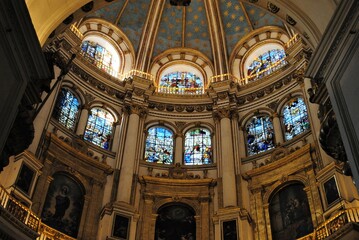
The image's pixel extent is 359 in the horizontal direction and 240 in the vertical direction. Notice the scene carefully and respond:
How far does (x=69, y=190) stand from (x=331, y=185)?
1204 cm

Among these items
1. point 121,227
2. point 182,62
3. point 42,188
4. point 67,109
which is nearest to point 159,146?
point 67,109

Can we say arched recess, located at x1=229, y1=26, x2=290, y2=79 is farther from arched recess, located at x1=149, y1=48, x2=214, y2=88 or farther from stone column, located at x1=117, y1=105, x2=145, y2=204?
stone column, located at x1=117, y1=105, x2=145, y2=204

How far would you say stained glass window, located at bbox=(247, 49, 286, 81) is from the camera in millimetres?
27219

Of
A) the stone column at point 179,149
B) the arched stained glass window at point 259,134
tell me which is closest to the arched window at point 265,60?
the arched stained glass window at point 259,134

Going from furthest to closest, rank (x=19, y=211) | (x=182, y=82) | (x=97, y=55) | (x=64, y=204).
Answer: (x=182, y=82) < (x=97, y=55) < (x=64, y=204) < (x=19, y=211)

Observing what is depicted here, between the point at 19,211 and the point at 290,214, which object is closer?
the point at 19,211

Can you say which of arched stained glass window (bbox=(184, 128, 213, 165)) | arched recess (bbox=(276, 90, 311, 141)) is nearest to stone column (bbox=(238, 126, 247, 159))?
arched stained glass window (bbox=(184, 128, 213, 165))

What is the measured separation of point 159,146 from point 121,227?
6.57m

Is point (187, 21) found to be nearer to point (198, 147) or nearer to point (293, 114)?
point (198, 147)

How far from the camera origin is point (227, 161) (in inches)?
920

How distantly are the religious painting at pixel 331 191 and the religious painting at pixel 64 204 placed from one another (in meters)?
11.2

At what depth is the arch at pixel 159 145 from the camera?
2502cm

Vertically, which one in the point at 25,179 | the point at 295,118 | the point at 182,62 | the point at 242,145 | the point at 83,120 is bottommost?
the point at 25,179

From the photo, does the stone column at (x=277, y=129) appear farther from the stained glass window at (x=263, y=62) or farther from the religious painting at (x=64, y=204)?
the religious painting at (x=64, y=204)
